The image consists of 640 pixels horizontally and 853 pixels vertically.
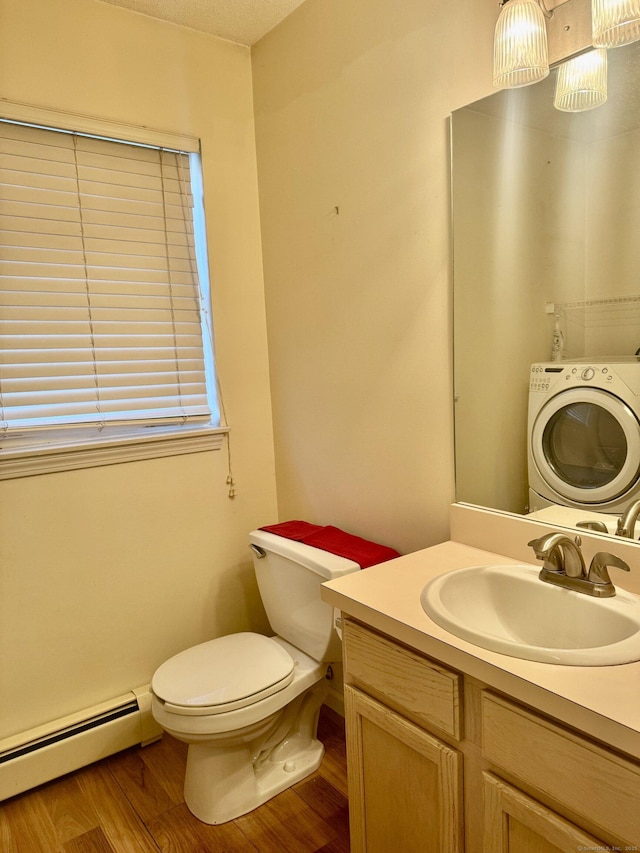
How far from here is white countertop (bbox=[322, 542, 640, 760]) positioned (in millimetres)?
791

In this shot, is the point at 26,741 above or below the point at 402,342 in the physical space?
below

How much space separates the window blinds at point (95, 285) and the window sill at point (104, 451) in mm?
71

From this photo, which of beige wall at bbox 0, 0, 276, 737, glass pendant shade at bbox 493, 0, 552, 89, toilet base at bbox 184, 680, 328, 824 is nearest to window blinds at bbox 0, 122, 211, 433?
beige wall at bbox 0, 0, 276, 737

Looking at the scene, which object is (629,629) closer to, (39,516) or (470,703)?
(470,703)

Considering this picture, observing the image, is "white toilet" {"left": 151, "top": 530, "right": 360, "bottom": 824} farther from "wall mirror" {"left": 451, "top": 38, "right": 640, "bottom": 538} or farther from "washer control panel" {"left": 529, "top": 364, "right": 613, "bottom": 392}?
"washer control panel" {"left": 529, "top": 364, "right": 613, "bottom": 392}

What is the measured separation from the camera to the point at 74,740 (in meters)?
1.86

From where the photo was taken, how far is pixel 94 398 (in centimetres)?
192

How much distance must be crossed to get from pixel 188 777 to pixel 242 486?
0.99 metres

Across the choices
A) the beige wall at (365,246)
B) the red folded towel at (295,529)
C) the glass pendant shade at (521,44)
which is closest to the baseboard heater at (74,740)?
the red folded towel at (295,529)

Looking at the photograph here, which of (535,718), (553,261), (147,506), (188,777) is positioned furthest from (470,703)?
(147,506)

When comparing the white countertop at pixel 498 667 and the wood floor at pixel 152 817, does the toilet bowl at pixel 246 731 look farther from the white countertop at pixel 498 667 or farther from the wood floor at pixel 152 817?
the white countertop at pixel 498 667

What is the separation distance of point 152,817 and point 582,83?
7.35ft

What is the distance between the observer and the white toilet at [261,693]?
1573mm

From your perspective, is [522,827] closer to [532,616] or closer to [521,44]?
[532,616]
